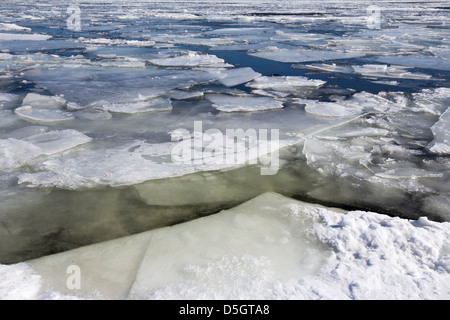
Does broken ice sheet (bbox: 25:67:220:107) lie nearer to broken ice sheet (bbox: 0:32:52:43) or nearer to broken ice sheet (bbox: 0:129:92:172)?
broken ice sheet (bbox: 0:129:92:172)

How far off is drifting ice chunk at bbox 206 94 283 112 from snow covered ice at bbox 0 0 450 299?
0.09ft

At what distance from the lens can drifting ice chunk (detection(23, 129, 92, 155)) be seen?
3.05 m

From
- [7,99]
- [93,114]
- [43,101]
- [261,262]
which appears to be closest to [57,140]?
[93,114]

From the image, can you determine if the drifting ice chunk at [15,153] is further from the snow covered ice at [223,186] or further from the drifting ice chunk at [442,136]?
the drifting ice chunk at [442,136]

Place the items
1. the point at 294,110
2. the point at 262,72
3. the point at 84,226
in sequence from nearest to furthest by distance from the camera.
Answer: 1. the point at 84,226
2. the point at 294,110
3. the point at 262,72

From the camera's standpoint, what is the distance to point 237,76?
5.78 metres

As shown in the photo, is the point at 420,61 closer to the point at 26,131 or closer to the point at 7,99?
the point at 26,131

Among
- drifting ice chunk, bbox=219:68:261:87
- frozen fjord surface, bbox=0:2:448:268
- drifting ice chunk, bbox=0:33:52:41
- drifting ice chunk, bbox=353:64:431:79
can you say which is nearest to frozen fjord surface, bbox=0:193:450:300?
frozen fjord surface, bbox=0:2:448:268

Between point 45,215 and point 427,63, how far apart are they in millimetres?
7278

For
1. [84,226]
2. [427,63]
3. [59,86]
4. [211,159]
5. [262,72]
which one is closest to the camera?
[84,226]
